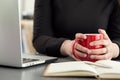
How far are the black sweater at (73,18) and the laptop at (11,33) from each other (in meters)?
0.58

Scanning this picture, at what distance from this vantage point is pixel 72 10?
150cm

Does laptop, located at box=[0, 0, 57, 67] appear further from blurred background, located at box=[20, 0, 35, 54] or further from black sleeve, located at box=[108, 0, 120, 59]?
blurred background, located at box=[20, 0, 35, 54]

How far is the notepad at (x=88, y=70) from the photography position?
80cm

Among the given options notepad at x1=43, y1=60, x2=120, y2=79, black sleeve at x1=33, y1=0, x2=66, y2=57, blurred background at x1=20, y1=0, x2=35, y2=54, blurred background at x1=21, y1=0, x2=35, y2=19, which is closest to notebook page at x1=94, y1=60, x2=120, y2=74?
notepad at x1=43, y1=60, x2=120, y2=79

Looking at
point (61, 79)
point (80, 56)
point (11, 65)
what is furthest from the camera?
point (80, 56)

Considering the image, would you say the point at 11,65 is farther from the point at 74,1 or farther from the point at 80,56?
the point at 74,1

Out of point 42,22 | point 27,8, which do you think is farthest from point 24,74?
point 27,8

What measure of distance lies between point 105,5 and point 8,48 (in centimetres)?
79

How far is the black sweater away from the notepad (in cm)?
58

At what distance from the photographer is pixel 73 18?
4.88 ft

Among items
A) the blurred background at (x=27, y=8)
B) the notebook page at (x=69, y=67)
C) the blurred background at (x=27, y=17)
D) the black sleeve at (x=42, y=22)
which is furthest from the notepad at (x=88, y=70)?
the blurred background at (x=27, y=8)

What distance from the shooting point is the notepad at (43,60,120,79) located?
798 mm

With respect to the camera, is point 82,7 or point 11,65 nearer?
point 11,65

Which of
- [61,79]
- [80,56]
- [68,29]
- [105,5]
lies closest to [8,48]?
[61,79]
